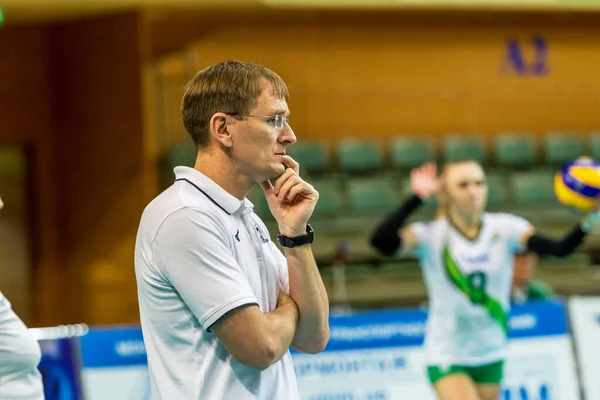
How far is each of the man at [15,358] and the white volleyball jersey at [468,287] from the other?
308cm

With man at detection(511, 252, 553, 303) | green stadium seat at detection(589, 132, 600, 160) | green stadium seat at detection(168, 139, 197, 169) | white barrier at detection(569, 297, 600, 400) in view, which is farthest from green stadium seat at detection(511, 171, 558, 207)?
white barrier at detection(569, 297, 600, 400)

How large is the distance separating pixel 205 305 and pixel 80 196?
31.2 feet

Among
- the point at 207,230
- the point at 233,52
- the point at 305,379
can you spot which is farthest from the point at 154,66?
the point at 207,230

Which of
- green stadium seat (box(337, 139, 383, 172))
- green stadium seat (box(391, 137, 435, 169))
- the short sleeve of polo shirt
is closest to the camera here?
the short sleeve of polo shirt

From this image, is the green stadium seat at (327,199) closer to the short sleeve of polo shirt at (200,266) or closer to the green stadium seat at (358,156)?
the green stadium seat at (358,156)

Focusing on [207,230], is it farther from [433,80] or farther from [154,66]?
[433,80]

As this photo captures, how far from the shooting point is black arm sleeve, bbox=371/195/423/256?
5.59m

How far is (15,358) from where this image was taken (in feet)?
9.67

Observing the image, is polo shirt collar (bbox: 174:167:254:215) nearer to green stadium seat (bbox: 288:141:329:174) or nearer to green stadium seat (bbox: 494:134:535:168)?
green stadium seat (bbox: 288:141:329:174)

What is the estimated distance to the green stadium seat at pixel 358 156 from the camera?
1127 centimetres

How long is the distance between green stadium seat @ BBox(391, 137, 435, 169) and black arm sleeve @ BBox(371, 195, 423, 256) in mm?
5870

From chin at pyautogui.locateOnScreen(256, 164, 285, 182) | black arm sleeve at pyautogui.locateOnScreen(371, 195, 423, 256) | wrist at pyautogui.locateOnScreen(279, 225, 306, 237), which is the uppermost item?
chin at pyautogui.locateOnScreen(256, 164, 285, 182)

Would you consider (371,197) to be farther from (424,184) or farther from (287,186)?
(287,186)

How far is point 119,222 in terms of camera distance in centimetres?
1091
